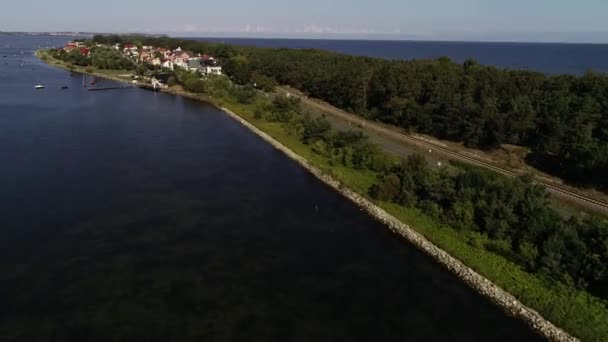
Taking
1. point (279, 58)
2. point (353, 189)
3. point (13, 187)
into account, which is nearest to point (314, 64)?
point (279, 58)

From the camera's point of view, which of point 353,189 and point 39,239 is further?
point 353,189

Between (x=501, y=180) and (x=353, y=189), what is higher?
(x=501, y=180)

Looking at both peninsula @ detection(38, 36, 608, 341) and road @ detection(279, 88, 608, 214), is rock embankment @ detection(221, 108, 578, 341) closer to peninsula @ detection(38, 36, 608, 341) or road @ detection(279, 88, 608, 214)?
peninsula @ detection(38, 36, 608, 341)

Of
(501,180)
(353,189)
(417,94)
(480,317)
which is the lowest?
(480,317)

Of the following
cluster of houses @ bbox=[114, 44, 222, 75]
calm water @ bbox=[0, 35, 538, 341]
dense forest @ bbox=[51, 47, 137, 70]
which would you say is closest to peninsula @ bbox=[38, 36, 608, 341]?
calm water @ bbox=[0, 35, 538, 341]

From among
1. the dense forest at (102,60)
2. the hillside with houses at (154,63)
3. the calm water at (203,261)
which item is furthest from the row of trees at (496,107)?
the dense forest at (102,60)

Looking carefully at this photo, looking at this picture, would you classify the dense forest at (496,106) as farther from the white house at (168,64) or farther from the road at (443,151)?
the white house at (168,64)

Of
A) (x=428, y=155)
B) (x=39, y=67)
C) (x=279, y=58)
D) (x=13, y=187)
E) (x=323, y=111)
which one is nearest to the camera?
(x=13, y=187)

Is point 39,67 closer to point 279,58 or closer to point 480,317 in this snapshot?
point 279,58
